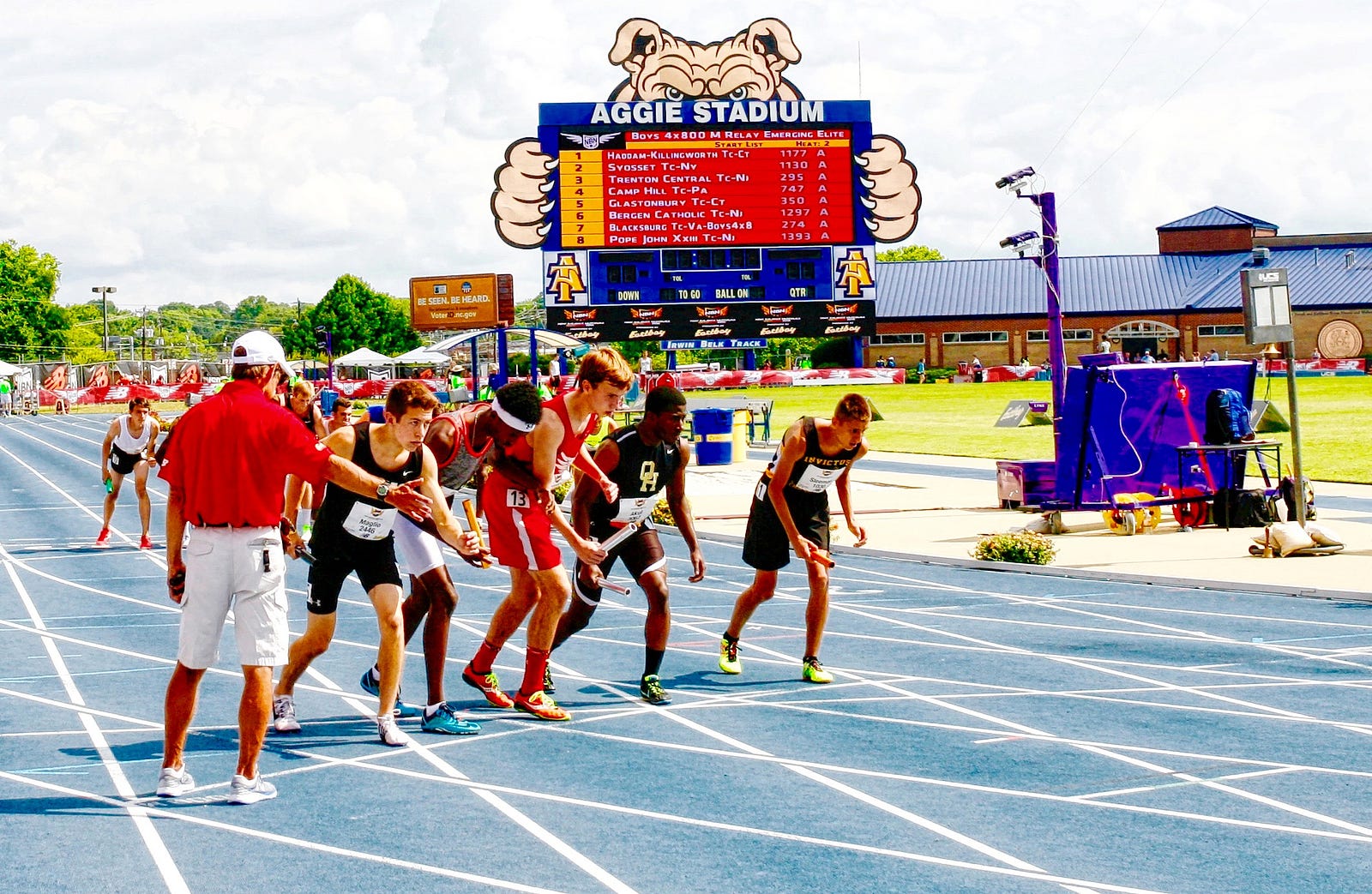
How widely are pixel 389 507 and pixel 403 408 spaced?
53cm

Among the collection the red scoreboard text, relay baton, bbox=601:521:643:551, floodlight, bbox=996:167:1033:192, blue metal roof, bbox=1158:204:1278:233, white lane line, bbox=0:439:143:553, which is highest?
blue metal roof, bbox=1158:204:1278:233

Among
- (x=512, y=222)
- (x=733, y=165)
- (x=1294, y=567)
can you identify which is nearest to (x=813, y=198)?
(x=733, y=165)

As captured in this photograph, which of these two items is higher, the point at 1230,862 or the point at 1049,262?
the point at 1049,262

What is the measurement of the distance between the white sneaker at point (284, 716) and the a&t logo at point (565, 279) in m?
32.8

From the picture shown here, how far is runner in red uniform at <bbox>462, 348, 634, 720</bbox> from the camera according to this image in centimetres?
774

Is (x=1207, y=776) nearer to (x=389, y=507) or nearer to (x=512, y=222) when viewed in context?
(x=389, y=507)

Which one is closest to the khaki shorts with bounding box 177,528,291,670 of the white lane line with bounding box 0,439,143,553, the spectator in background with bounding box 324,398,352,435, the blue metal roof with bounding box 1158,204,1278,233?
the spectator in background with bounding box 324,398,352,435

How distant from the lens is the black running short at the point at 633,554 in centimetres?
840

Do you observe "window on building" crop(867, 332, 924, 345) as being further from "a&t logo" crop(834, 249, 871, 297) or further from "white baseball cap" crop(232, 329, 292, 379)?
"white baseball cap" crop(232, 329, 292, 379)

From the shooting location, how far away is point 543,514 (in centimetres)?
776

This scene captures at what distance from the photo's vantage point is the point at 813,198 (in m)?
40.8

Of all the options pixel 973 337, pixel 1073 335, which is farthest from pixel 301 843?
pixel 1073 335

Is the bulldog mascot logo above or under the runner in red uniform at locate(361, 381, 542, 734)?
above

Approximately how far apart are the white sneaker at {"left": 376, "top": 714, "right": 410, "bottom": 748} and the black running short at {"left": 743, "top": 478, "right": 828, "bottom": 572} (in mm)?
2473
